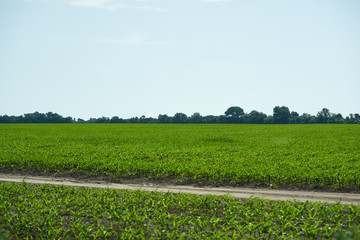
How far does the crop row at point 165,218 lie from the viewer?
24.5 feet

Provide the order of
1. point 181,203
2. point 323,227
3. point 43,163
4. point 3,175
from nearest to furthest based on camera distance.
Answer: point 323,227 < point 181,203 < point 3,175 < point 43,163

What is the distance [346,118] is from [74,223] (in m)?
135

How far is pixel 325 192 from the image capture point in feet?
39.7

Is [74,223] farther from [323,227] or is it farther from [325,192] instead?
[325,192]

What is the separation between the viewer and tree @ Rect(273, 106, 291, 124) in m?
124

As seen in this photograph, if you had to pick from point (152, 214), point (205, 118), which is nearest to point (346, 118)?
point (205, 118)

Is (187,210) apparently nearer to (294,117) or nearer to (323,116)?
(294,117)

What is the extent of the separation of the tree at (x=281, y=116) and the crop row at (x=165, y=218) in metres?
120

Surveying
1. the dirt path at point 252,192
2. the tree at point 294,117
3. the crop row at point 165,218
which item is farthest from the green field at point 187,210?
the tree at point 294,117

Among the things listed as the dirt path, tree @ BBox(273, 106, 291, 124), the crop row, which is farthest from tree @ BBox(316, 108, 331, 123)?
the crop row

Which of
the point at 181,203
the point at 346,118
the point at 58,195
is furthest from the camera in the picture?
the point at 346,118

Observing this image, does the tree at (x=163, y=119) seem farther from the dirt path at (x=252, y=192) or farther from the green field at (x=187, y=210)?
the dirt path at (x=252, y=192)

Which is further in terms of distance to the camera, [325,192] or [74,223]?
[325,192]

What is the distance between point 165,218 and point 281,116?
416 feet
